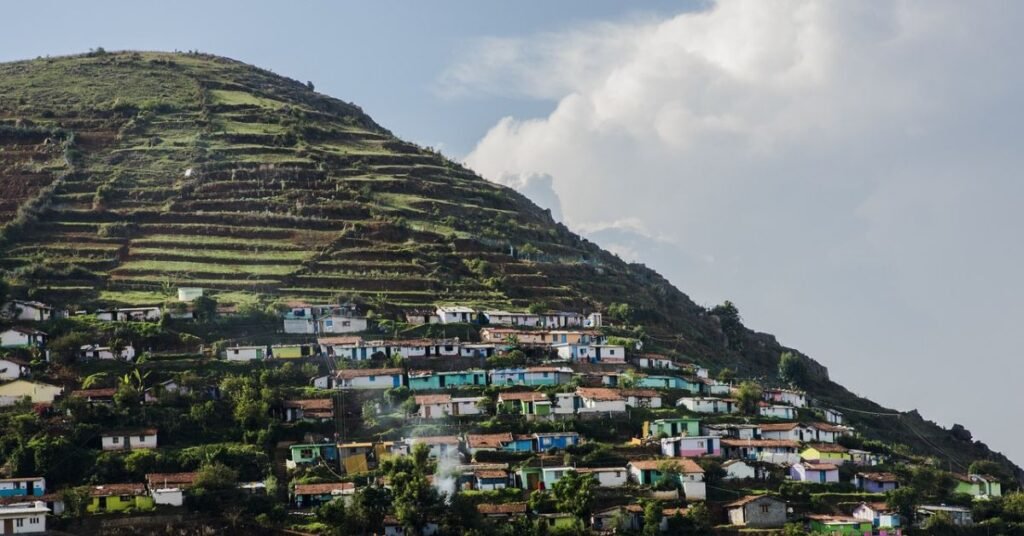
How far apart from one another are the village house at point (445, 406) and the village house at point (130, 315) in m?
12.9

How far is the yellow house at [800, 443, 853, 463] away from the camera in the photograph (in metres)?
55.2

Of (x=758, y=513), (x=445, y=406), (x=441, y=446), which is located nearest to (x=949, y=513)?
(x=758, y=513)

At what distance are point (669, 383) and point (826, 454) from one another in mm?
7947

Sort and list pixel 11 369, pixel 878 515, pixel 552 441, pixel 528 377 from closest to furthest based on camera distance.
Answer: pixel 878 515, pixel 552 441, pixel 11 369, pixel 528 377

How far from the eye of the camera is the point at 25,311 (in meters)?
59.0

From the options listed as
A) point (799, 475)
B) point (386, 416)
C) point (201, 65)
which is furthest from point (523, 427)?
point (201, 65)

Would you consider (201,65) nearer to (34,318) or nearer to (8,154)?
(8,154)

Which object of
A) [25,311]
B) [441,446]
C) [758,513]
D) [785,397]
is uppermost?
[25,311]

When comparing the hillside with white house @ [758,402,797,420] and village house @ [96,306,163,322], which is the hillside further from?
white house @ [758,402,797,420]

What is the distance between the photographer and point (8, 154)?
7838 cm

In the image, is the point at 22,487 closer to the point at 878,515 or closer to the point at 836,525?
the point at 836,525

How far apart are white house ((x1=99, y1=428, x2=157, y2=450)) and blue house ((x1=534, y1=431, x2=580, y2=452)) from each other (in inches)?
540

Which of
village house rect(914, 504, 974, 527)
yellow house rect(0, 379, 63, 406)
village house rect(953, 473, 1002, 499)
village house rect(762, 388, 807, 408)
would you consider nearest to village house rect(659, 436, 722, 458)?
village house rect(914, 504, 974, 527)

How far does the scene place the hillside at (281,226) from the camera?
67375mm
